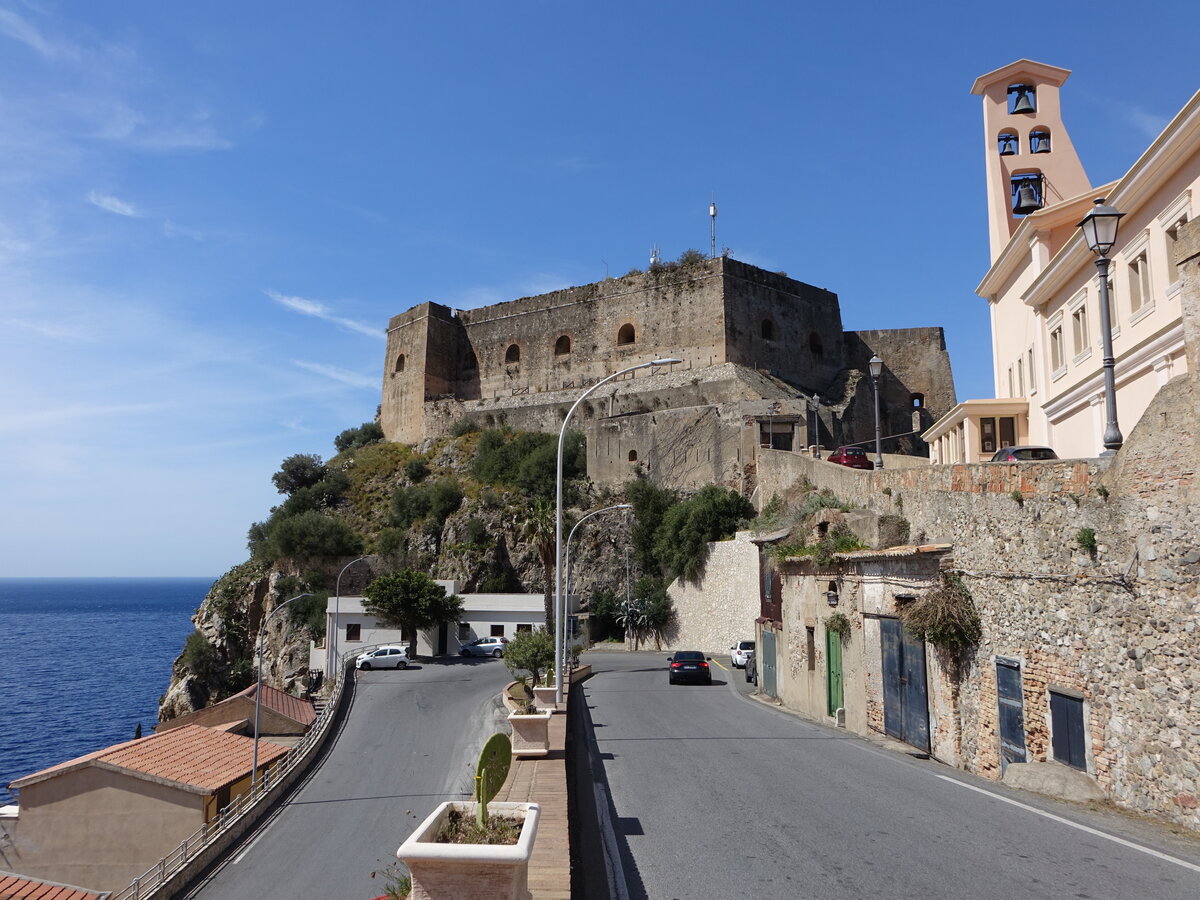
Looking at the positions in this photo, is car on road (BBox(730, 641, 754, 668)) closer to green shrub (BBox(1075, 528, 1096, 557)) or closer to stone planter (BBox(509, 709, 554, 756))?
stone planter (BBox(509, 709, 554, 756))

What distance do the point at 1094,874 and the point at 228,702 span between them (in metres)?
31.5

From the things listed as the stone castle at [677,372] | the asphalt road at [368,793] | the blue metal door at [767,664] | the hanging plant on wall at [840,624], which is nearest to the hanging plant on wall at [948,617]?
the hanging plant on wall at [840,624]

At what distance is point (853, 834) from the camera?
7961 millimetres

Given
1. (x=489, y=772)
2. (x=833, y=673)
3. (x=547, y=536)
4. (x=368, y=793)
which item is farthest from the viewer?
(x=547, y=536)

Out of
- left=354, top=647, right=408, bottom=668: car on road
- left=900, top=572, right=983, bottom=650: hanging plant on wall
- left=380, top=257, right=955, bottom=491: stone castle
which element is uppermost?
left=380, top=257, right=955, bottom=491: stone castle

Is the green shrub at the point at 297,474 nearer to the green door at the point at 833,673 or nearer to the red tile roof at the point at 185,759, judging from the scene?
the red tile roof at the point at 185,759

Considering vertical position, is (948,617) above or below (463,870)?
above

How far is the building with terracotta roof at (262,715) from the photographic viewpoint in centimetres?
3020

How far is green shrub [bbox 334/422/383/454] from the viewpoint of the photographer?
210 feet

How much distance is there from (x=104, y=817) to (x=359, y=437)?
4513 cm

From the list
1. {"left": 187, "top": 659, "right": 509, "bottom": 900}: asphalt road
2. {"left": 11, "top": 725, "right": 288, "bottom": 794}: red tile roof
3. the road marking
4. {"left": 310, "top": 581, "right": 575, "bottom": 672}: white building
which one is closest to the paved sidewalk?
the road marking

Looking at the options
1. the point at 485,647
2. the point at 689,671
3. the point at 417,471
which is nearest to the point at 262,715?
the point at 485,647

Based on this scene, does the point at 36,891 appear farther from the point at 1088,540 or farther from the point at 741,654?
the point at 1088,540

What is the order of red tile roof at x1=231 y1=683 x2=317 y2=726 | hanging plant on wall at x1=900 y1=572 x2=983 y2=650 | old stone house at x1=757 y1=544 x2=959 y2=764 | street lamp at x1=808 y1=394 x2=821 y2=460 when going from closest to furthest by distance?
hanging plant on wall at x1=900 y1=572 x2=983 y2=650 < old stone house at x1=757 y1=544 x2=959 y2=764 < red tile roof at x1=231 y1=683 x2=317 y2=726 < street lamp at x1=808 y1=394 x2=821 y2=460
